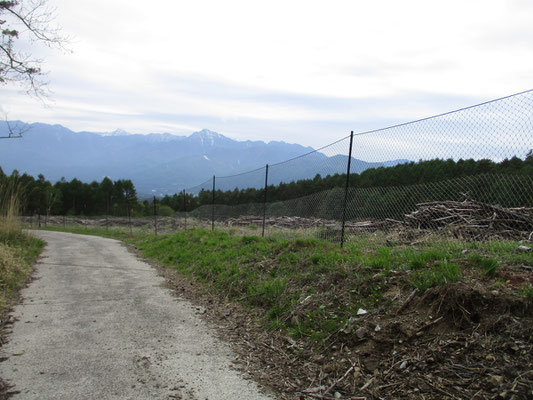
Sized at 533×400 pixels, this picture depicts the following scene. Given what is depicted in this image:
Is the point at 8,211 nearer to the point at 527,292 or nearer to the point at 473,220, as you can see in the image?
the point at 473,220

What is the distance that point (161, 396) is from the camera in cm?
298

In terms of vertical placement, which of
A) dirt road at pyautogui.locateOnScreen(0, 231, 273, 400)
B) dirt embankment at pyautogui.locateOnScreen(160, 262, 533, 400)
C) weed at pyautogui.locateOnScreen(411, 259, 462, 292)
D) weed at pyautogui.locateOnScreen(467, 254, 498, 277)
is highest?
weed at pyautogui.locateOnScreen(467, 254, 498, 277)

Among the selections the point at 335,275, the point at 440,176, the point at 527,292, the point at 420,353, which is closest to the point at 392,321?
the point at 420,353

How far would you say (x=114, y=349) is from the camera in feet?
12.9

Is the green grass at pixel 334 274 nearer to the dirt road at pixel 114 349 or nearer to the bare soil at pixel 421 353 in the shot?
the bare soil at pixel 421 353

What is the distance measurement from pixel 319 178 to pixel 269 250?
6.83 feet

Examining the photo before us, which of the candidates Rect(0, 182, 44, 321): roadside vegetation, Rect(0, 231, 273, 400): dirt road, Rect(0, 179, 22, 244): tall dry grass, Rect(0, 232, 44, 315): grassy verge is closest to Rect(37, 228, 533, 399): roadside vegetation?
Rect(0, 231, 273, 400): dirt road

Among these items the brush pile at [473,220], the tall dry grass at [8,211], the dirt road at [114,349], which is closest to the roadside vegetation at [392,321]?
the dirt road at [114,349]

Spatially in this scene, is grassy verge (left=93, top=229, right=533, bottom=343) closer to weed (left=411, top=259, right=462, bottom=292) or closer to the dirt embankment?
weed (left=411, top=259, right=462, bottom=292)

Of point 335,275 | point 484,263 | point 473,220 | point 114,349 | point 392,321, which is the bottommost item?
point 114,349

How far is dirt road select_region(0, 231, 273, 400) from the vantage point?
3.11 m

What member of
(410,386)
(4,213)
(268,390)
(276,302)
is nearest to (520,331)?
(410,386)

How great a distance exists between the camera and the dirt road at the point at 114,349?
3105 mm

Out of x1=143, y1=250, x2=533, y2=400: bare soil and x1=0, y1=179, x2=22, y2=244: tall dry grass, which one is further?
x1=0, y1=179, x2=22, y2=244: tall dry grass
